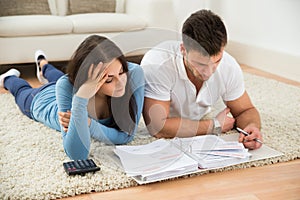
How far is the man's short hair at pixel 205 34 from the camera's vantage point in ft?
5.23

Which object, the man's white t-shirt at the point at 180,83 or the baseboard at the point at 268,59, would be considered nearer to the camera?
the man's white t-shirt at the point at 180,83

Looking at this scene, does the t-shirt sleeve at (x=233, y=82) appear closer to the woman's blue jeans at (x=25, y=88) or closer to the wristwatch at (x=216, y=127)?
the wristwatch at (x=216, y=127)

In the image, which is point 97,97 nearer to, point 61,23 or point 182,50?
point 182,50

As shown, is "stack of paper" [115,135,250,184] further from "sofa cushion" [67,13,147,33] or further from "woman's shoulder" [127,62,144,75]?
"sofa cushion" [67,13,147,33]

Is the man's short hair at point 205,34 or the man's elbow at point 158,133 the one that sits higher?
the man's short hair at point 205,34

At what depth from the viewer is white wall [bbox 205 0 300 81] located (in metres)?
3.14

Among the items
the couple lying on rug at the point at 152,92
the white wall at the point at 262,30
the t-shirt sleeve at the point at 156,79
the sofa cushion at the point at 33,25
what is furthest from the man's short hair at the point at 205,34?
the white wall at the point at 262,30

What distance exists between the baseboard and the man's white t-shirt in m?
1.34

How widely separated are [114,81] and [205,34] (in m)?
0.34

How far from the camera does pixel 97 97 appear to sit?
1.67m

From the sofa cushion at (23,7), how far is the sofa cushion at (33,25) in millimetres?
130

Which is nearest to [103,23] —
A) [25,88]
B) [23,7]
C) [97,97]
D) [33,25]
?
[33,25]

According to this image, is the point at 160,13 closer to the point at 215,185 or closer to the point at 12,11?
the point at 12,11

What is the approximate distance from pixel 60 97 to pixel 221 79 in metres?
0.62
